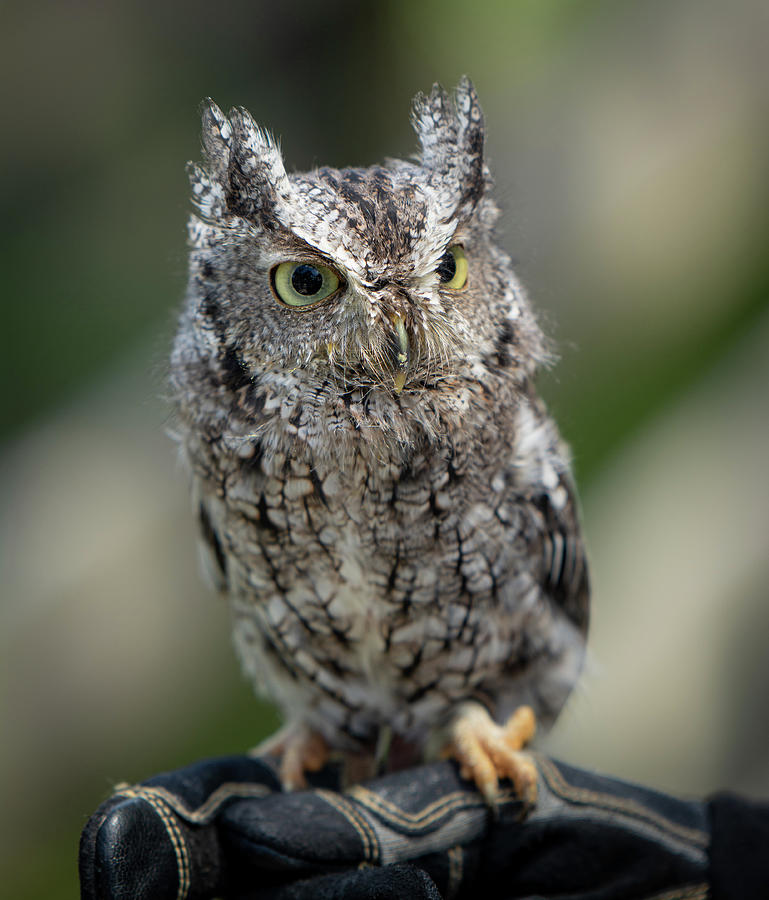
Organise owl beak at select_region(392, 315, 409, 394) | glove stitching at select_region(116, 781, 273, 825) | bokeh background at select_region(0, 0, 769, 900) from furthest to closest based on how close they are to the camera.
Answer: bokeh background at select_region(0, 0, 769, 900) → glove stitching at select_region(116, 781, 273, 825) → owl beak at select_region(392, 315, 409, 394)

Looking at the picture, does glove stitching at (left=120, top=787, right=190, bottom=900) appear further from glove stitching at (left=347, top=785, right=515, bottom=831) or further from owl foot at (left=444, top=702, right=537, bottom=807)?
owl foot at (left=444, top=702, right=537, bottom=807)

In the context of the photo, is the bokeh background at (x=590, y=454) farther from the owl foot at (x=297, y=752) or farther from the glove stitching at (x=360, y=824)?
the glove stitching at (x=360, y=824)

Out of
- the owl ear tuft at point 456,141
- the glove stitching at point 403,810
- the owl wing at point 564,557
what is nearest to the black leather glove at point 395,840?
the glove stitching at point 403,810

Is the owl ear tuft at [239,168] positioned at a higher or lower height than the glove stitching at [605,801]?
higher

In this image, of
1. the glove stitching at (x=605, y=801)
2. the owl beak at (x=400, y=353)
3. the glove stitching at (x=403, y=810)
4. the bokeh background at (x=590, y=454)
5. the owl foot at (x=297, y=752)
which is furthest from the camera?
the bokeh background at (x=590, y=454)

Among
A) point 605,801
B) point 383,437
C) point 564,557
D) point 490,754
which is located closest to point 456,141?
point 383,437

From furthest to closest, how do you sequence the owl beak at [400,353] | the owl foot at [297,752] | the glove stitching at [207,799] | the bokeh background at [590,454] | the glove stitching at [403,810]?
the bokeh background at [590,454]
the owl foot at [297,752]
the glove stitching at [403,810]
the glove stitching at [207,799]
the owl beak at [400,353]

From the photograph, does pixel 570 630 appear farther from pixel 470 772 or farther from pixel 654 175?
pixel 654 175

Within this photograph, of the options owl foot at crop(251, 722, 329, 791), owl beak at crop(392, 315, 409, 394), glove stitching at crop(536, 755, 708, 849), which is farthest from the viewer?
owl foot at crop(251, 722, 329, 791)

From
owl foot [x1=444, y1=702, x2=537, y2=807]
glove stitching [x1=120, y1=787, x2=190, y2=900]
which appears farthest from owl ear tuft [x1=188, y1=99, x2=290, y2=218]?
owl foot [x1=444, y1=702, x2=537, y2=807]
